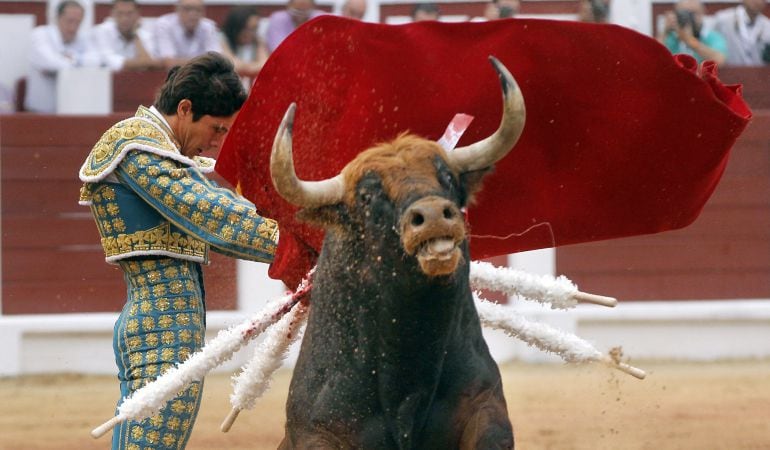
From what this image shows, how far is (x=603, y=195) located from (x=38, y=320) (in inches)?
193

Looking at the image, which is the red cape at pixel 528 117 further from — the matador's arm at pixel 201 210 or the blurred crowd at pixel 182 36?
the blurred crowd at pixel 182 36

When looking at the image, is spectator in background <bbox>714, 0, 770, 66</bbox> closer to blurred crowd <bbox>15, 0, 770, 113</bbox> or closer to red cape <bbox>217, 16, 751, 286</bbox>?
blurred crowd <bbox>15, 0, 770, 113</bbox>

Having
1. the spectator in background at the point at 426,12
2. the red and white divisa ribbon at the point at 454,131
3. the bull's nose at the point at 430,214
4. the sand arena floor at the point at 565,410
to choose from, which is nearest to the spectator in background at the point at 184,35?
the spectator in background at the point at 426,12

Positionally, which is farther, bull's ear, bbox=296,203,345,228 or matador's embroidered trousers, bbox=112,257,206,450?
matador's embroidered trousers, bbox=112,257,206,450

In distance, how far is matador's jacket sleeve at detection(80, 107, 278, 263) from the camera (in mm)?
3697

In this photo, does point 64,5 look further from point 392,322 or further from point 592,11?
point 392,322

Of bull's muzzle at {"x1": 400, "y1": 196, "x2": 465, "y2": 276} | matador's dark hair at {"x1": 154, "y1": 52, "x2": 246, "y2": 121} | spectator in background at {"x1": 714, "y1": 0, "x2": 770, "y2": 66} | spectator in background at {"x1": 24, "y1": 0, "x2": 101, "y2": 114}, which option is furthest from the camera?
spectator in background at {"x1": 714, "y1": 0, "x2": 770, "y2": 66}

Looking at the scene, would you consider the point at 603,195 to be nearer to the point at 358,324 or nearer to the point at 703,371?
the point at 358,324

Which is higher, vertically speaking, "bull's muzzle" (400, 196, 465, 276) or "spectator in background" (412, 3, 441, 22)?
"bull's muzzle" (400, 196, 465, 276)

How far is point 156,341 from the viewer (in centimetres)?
380

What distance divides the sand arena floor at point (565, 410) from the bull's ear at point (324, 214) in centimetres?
278

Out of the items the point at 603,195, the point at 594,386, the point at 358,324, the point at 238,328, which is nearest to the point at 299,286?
the point at 238,328

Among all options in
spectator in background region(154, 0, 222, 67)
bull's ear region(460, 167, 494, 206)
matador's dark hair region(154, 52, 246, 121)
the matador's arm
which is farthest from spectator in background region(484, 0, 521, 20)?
bull's ear region(460, 167, 494, 206)

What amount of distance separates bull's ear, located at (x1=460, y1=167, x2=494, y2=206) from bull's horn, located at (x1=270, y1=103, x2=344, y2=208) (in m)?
0.27
